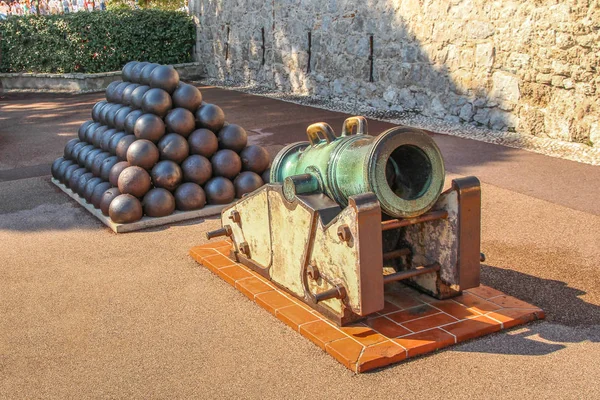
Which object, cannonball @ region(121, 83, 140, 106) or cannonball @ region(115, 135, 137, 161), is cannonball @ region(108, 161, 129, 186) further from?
cannonball @ region(121, 83, 140, 106)

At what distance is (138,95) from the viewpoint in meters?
6.74

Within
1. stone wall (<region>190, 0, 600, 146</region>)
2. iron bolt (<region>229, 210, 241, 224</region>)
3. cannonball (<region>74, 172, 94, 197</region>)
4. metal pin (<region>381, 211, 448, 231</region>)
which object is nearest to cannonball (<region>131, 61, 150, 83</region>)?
cannonball (<region>74, 172, 94, 197</region>)

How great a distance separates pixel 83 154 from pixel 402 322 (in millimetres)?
4345

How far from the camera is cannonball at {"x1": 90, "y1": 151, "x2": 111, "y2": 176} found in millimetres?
6879

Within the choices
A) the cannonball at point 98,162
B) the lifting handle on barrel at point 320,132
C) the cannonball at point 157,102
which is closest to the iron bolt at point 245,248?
the lifting handle on barrel at point 320,132

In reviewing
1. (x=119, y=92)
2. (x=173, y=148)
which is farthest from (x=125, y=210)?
(x=119, y=92)

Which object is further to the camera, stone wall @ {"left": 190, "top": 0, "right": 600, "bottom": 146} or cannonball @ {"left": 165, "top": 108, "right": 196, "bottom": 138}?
stone wall @ {"left": 190, "top": 0, "right": 600, "bottom": 146}

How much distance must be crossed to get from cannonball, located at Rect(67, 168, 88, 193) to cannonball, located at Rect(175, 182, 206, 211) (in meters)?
1.34

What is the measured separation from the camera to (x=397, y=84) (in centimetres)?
1095

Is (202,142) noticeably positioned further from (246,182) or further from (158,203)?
(158,203)

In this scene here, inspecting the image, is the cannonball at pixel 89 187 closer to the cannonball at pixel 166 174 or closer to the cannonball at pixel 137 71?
the cannonball at pixel 166 174

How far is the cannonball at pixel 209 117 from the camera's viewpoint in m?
6.48

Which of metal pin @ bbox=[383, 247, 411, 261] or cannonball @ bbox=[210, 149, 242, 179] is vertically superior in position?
cannonball @ bbox=[210, 149, 242, 179]

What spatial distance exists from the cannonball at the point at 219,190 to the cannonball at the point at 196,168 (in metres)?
0.09
